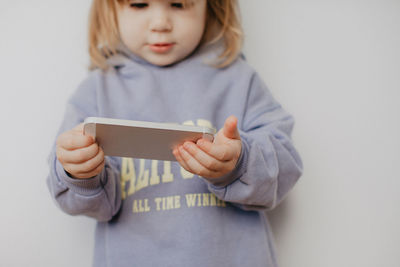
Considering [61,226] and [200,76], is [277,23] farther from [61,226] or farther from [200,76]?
[61,226]

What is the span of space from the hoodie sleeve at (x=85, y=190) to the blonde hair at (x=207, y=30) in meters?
0.17

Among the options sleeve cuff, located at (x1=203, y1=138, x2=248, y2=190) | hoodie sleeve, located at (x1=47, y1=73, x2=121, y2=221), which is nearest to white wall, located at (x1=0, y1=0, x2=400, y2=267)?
hoodie sleeve, located at (x1=47, y1=73, x2=121, y2=221)

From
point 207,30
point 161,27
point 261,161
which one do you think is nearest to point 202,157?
point 261,161

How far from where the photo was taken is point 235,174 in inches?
29.4

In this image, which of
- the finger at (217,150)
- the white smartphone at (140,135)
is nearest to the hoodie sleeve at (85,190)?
the white smartphone at (140,135)

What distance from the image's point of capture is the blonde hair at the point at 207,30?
96 centimetres

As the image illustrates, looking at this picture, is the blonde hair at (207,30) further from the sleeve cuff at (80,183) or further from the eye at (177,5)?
the sleeve cuff at (80,183)

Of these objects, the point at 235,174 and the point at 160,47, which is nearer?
the point at 235,174

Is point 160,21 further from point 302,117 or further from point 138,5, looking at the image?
point 302,117

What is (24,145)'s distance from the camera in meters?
0.99

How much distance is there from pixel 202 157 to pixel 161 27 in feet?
1.05

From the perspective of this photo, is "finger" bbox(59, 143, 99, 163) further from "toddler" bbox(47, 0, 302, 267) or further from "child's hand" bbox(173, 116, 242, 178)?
"child's hand" bbox(173, 116, 242, 178)

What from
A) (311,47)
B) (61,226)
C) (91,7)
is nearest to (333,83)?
(311,47)

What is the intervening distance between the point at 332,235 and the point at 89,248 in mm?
518
